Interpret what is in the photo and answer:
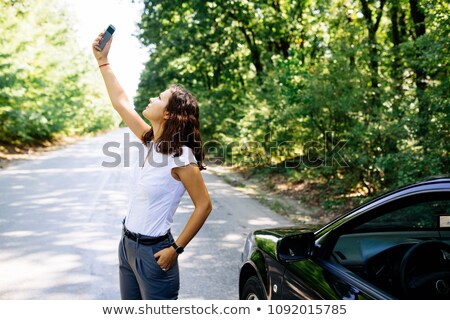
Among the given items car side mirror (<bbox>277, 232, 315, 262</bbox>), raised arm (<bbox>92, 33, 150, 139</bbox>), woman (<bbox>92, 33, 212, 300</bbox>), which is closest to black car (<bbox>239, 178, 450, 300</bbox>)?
car side mirror (<bbox>277, 232, 315, 262</bbox>)

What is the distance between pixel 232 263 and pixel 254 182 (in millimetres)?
9015

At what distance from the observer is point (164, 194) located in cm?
242

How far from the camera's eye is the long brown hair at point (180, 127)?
7.95ft

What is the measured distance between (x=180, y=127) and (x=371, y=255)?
1442mm

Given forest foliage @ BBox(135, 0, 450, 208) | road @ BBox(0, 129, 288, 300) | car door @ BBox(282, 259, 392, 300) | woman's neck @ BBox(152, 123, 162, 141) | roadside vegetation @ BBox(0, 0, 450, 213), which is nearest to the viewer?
car door @ BBox(282, 259, 392, 300)

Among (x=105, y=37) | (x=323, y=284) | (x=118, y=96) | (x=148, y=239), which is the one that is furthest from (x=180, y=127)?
(x=323, y=284)

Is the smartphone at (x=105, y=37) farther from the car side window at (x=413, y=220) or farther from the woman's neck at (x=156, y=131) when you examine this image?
the car side window at (x=413, y=220)

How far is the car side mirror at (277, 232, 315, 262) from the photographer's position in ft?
8.28

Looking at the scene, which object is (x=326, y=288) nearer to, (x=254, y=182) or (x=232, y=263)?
(x=232, y=263)

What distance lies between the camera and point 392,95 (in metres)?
8.62

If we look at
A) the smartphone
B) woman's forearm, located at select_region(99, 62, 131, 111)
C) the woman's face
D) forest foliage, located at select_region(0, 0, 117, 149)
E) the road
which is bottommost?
the road

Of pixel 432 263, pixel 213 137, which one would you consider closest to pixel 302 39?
pixel 213 137

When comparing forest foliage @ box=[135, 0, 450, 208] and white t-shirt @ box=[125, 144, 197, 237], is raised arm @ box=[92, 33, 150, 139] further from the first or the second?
forest foliage @ box=[135, 0, 450, 208]

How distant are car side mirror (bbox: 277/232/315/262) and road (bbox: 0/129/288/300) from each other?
225 cm
